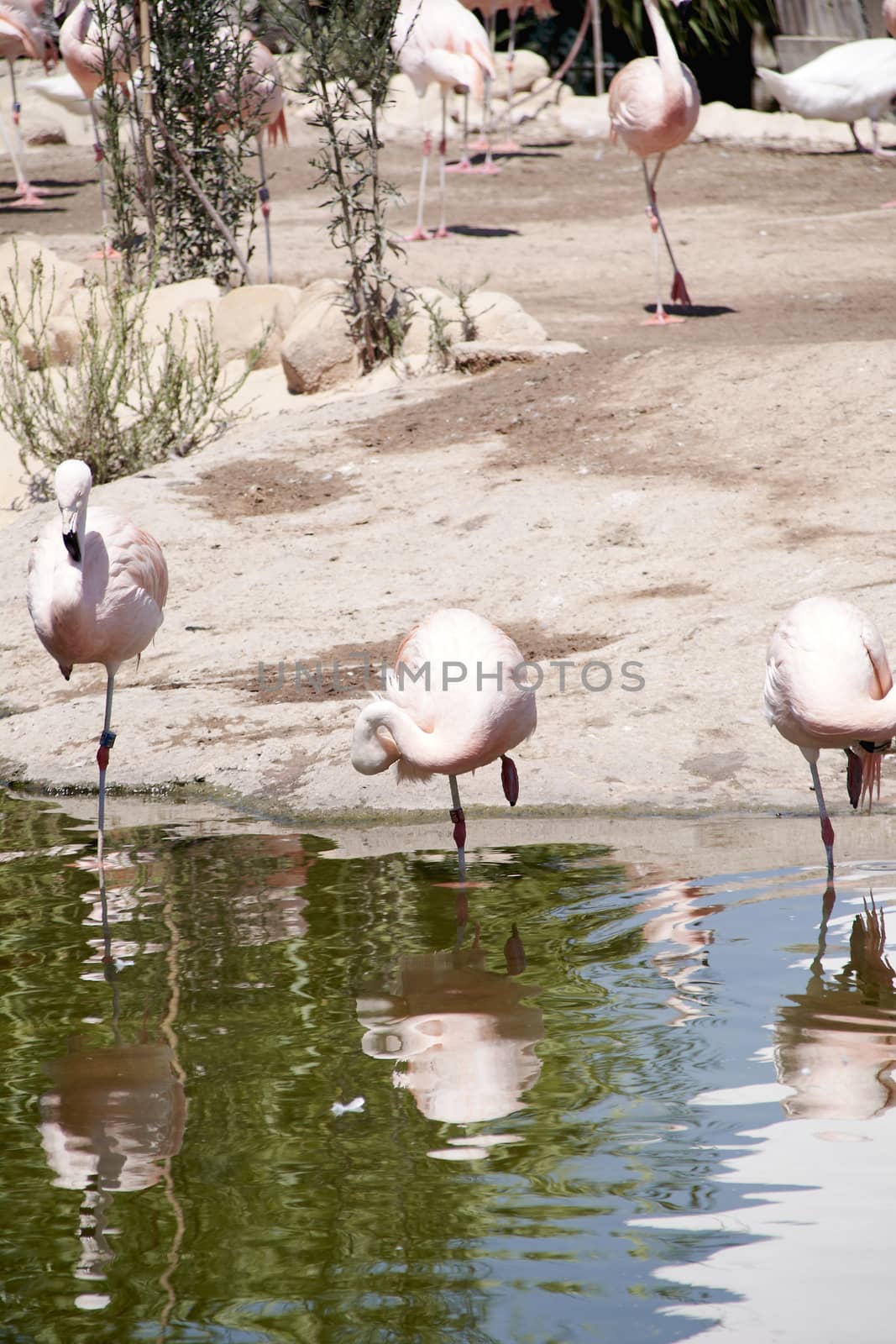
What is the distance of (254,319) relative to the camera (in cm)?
1141

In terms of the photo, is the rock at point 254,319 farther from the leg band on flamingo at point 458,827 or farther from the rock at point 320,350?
the leg band on flamingo at point 458,827

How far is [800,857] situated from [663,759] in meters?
0.83

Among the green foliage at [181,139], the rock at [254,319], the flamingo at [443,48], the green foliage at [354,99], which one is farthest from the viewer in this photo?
the flamingo at [443,48]

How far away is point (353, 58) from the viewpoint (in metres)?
10.2

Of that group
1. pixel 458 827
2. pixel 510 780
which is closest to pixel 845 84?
pixel 510 780

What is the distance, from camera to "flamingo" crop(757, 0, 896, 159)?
16.1m

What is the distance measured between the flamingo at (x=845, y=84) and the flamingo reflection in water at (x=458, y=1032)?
14.0 m

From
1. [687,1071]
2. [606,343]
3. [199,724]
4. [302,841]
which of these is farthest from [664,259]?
[687,1071]

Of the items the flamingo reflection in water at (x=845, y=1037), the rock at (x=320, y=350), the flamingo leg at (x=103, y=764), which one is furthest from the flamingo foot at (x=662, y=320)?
the flamingo reflection in water at (x=845, y=1037)

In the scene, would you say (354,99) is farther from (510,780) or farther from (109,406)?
(510,780)

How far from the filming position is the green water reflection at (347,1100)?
8.29 ft

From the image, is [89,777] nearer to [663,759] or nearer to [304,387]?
[663,759]

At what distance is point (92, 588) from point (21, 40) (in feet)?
43.3

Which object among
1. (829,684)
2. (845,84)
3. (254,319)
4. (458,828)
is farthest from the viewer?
(845,84)
